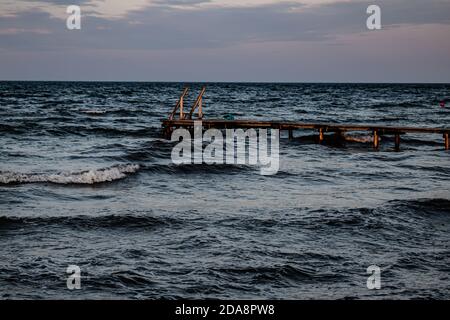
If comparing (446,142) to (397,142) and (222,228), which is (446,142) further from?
(222,228)

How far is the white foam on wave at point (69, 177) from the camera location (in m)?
17.2

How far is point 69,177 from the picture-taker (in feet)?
58.0

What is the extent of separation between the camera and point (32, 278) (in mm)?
8820

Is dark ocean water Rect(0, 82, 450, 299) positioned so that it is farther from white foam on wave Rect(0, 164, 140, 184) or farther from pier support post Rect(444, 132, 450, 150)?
pier support post Rect(444, 132, 450, 150)

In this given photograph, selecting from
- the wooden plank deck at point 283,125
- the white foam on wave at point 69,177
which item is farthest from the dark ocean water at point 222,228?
the wooden plank deck at point 283,125

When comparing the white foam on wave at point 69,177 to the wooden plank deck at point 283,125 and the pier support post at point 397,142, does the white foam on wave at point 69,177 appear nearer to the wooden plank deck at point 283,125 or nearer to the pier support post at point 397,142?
the wooden plank deck at point 283,125

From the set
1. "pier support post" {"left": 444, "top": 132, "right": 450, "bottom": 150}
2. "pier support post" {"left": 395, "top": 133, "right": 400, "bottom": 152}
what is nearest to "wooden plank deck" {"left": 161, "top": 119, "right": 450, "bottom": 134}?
"pier support post" {"left": 444, "top": 132, "right": 450, "bottom": 150}

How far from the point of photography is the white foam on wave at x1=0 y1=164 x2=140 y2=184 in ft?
56.4

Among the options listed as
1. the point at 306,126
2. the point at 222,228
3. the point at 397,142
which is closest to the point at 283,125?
the point at 306,126

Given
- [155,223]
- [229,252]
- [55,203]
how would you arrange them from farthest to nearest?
1. [55,203]
2. [155,223]
3. [229,252]

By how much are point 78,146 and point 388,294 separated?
71.5 ft
